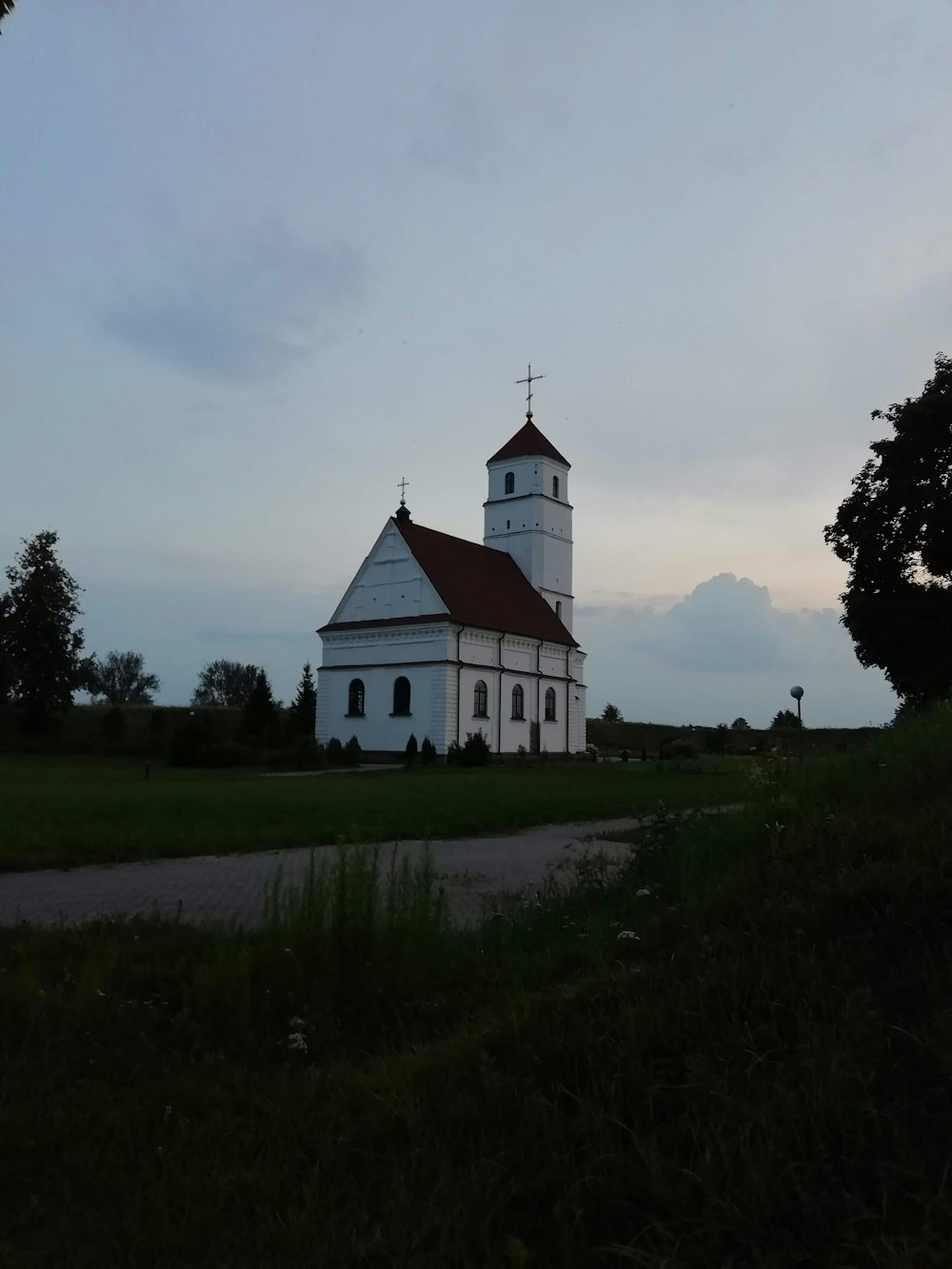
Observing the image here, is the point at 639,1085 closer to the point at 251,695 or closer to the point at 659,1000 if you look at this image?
the point at 659,1000

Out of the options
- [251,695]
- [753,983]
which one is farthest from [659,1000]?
[251,695]

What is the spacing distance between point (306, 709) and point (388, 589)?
7702 mm

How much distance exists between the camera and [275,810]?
16172 mm

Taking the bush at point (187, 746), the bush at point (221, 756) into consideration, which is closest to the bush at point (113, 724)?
the bush at point (187, 746)

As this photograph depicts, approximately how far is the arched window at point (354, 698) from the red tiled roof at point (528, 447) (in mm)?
16540

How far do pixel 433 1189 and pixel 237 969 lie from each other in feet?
8.53

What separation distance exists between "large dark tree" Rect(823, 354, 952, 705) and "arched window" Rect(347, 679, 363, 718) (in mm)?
22330

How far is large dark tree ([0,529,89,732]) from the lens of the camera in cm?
5428

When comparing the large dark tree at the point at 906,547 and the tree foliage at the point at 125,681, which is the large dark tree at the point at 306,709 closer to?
the large dark tree at the point at 906,547

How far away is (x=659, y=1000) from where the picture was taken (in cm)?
425

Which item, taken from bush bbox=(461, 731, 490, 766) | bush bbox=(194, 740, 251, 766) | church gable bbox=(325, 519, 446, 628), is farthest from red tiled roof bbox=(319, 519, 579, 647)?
bush bbox=(194, 740, 251, 766)

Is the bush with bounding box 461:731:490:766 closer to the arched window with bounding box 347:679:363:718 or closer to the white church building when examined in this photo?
the white church building

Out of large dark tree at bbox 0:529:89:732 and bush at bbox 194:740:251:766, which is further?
large dark tree at bbox 0:529:89:732

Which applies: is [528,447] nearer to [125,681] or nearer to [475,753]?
[475,753]
